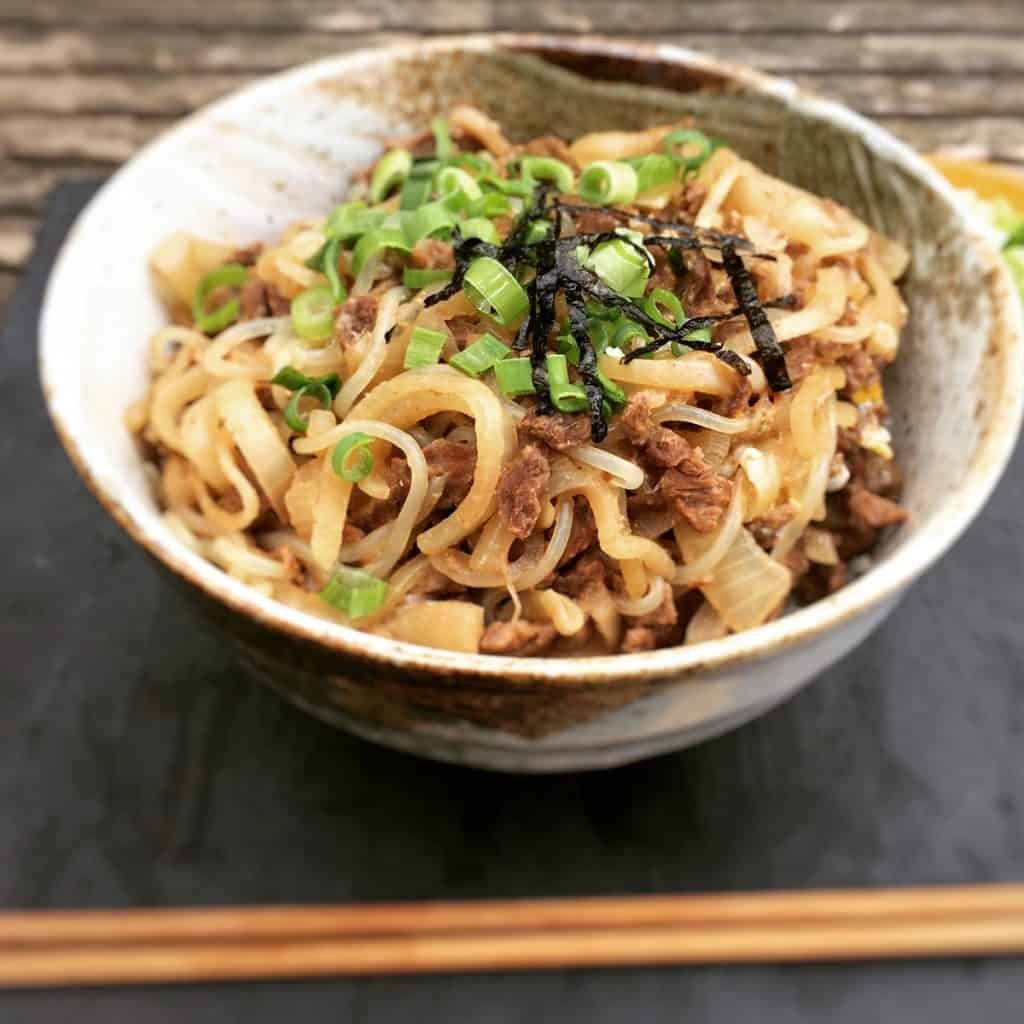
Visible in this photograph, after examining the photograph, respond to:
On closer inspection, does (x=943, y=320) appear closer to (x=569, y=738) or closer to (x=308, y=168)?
(x=569, y=738)

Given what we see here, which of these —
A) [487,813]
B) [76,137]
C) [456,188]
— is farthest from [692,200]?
[76,137]

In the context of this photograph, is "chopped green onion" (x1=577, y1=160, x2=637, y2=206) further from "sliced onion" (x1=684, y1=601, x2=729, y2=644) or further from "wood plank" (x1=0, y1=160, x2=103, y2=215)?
"wood plank" (x1=0, y1=160, x2=103, y2=215)

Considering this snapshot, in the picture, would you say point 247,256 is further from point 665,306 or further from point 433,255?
point 665,306

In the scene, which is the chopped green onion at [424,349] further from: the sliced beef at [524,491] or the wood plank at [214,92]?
the wood plank at [214,92]

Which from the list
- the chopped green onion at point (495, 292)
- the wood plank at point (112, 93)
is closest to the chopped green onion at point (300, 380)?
the chopped green onion at point (495, 292)

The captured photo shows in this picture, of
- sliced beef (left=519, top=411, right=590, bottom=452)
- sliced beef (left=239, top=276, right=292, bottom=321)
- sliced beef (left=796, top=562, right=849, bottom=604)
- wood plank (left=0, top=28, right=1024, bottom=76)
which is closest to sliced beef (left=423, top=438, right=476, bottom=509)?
sliced beef (left=519, top=411, right=590, bottom=452)

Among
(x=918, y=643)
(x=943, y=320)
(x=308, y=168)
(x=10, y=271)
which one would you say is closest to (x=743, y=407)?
(x=943, y=320)
